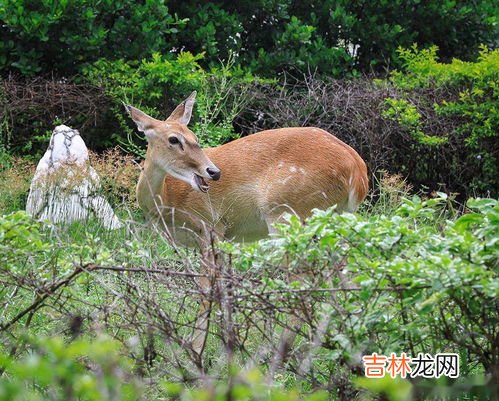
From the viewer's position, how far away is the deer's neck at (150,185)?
279 inches

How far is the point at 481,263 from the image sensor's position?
365 centimetres

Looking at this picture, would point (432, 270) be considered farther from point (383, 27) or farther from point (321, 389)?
point (383, 27)

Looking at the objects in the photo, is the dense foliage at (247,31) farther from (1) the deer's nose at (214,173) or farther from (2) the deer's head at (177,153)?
(1) the deer's nose at (214,173)

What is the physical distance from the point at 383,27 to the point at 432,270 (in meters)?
9.24

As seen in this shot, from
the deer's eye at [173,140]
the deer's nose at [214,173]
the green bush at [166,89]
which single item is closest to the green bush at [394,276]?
the deer's nose at [214,173]

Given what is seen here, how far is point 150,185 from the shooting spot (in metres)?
7.09

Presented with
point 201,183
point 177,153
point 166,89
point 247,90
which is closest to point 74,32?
point 166,89

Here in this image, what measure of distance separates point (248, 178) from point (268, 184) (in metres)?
0.17

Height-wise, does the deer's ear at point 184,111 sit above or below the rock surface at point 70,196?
above

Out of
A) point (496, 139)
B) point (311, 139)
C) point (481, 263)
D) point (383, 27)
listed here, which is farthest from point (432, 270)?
point (383, 27)

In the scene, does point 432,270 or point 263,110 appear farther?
point 263,110

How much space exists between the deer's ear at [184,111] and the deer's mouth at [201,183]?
2.17 feet

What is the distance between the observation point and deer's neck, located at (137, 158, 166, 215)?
7.09 m

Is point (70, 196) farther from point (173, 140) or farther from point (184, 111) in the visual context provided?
point (173, 140)
